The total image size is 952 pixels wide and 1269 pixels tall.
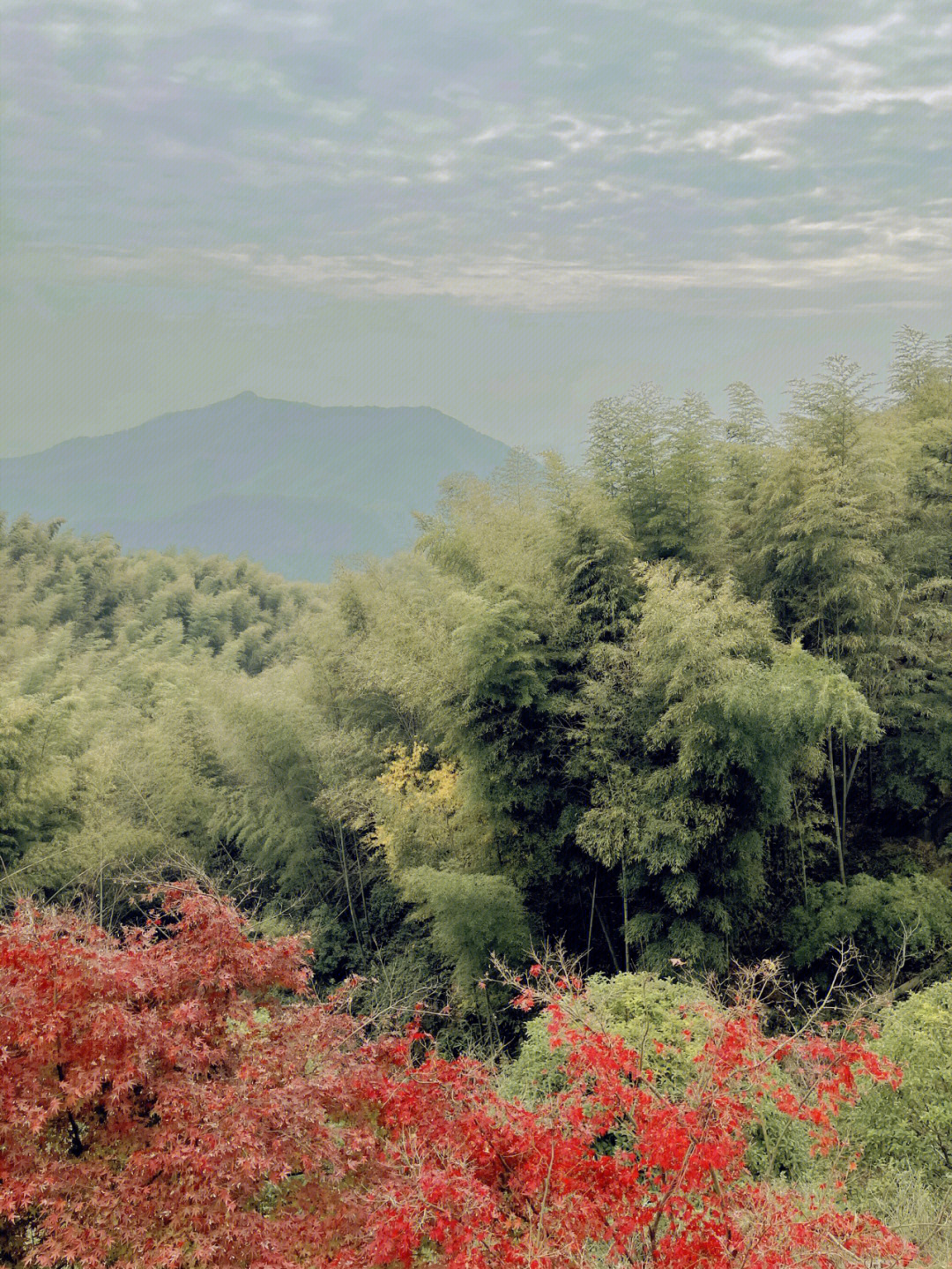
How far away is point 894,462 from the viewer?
11.9m

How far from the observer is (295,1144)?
388cm

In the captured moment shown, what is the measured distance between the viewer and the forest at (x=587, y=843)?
407cm

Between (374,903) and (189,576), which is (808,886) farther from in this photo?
(189,576)

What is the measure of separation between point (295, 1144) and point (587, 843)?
6551mm

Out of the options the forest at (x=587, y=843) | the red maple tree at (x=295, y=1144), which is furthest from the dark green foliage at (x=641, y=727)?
the red maple tree at (x=295, y=1144)

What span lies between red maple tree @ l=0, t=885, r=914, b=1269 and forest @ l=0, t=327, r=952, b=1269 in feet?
0.10

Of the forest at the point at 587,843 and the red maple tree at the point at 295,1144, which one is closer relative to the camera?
the red maple tree at the point at 295,1144

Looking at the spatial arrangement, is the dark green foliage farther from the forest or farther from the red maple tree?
the red maple tree

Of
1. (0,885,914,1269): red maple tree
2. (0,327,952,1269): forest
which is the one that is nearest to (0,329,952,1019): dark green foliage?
(0,327,952,1269): forest

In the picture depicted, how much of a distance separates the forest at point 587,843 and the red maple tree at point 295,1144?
0.10 feet

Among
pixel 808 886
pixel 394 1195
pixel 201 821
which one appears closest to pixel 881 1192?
pixel 394 1195

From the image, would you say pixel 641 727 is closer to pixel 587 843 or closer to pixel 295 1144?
pixel 587 843

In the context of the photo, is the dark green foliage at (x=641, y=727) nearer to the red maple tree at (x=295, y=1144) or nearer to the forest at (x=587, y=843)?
the forest at (x=587, y=843)

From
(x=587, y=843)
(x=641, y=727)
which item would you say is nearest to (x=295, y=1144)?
(x=587, y=843)
